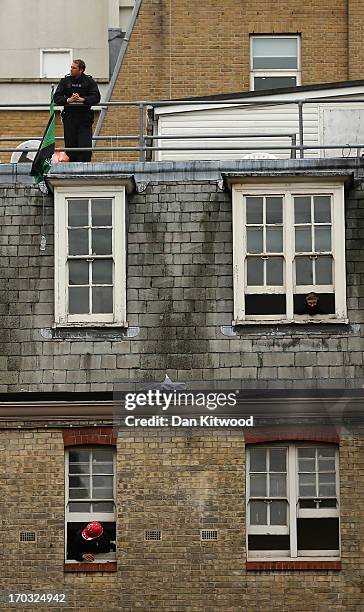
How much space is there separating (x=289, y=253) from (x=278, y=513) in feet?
13.4

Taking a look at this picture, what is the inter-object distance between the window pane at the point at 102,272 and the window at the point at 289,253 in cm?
200

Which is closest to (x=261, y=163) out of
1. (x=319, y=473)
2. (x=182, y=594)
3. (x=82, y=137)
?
(x=82, y=137)

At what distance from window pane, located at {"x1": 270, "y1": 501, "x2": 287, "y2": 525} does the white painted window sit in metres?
25.4

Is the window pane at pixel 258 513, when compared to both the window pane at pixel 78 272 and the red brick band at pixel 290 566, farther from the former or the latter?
the window pane at pixel 78 272

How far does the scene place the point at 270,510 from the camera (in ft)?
77.7

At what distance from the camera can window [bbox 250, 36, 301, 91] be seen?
108 ft

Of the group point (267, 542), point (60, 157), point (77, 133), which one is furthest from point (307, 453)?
point (77, 133)

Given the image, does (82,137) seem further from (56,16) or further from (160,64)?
(56,16)

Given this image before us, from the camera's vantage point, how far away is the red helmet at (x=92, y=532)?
77.2 ft

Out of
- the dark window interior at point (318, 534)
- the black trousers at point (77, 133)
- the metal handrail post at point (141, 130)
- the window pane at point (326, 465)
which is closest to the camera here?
the dark window interior at point (318, 534)

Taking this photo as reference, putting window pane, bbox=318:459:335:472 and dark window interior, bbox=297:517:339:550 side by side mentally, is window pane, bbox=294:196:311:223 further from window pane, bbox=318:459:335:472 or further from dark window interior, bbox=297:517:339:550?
dark window interior, bbox=297:517:339:550

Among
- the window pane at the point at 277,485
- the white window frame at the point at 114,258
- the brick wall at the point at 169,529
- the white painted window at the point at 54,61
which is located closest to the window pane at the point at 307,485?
the window pane at the point at 277,485

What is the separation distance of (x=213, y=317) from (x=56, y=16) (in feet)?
81.5

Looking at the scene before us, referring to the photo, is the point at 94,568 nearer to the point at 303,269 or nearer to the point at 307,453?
the point at 307,453
